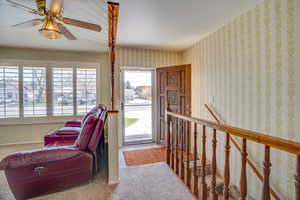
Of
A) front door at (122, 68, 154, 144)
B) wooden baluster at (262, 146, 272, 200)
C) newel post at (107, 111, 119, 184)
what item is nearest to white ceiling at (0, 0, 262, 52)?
front door at (122, 68, 154, 144)

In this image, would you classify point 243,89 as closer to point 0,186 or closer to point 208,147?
point 208,147

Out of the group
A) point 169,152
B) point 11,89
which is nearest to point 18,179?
point 169,152

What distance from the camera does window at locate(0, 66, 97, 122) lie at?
3645 millimetres

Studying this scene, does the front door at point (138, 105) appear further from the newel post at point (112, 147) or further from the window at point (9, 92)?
the window at point (9, 92)

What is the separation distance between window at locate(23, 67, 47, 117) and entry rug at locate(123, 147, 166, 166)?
8.09 feet

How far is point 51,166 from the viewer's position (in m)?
1.78

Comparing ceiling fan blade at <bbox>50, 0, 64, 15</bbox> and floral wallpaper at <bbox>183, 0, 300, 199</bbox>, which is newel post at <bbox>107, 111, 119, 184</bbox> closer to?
ceiling fan blade at <bbox>50, 0, 64, 15</bbox>

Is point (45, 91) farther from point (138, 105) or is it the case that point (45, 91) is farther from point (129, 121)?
point (138, 105)

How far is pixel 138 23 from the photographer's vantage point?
8.34 feet

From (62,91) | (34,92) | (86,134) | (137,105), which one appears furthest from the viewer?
(137,105)

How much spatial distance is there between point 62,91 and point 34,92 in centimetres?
63

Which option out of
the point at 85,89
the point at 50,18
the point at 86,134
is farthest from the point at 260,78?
the point at 85,89

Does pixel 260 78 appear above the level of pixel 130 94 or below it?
above

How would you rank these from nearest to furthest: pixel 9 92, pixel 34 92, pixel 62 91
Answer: pixel 9 92
pixel 34 92
pixel 62 91
